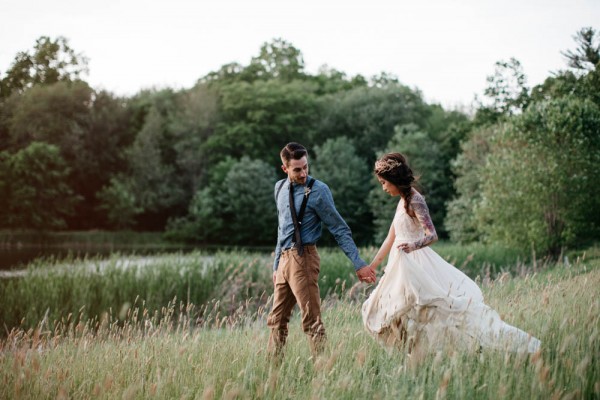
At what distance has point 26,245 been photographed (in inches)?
1428

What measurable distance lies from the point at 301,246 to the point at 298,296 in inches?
17.5

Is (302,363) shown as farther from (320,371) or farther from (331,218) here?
(331,218)

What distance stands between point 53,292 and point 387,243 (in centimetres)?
854

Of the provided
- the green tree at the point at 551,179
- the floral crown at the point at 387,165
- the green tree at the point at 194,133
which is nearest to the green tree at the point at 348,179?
the green tree at the point at 194,133

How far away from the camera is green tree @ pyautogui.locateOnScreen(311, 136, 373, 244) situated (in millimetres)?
43375

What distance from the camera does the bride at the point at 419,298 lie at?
497cm

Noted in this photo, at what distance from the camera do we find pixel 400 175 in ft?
18.0

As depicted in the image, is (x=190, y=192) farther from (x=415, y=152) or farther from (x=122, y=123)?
(x=415, y=152)

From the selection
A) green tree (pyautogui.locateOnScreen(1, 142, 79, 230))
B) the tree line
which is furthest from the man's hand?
green tree (pyautogui.locateOnScreen(1, 142, 79, 230))

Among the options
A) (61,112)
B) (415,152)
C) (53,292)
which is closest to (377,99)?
(415,152)

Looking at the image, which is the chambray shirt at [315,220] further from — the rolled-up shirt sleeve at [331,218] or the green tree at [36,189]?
the green tree at [36,189]

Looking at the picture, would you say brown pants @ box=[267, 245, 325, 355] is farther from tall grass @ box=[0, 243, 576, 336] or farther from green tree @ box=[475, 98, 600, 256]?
green tree @ box=[475, 98, 600, 256]

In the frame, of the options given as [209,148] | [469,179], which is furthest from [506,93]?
[209,148]

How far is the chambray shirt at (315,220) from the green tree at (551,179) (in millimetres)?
16515
